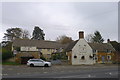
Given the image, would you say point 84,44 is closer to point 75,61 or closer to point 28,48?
point 75,61

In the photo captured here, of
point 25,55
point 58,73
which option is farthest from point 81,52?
point 58,73

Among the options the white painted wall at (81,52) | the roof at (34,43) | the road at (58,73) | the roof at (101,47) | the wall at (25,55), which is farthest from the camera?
the roof at (34,43)

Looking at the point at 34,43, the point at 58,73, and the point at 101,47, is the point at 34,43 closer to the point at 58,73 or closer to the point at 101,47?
the point at 101,47

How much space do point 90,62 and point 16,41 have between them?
1018 inches

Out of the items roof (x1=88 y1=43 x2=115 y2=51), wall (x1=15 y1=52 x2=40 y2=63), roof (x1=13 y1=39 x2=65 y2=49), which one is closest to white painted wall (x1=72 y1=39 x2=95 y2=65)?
roof (x1=88 y1=43 x2=115 y2=51)

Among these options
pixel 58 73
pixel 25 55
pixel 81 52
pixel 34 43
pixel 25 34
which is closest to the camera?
pixel 58 73

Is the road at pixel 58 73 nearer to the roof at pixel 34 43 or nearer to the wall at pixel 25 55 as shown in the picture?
the wall at pixel 25 55

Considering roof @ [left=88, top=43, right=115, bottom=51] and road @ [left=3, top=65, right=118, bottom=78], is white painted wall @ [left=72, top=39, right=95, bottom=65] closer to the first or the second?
roof @ [left=88, top=43, right=115, bottom=51]

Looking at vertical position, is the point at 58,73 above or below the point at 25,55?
below

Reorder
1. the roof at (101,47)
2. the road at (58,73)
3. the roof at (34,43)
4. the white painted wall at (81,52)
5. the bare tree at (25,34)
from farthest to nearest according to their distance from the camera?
the bare tree at (25,34)
the roof at (34,43)
the roof at (101,47)
the white painted wall at (81,52)
the road at (58,73)

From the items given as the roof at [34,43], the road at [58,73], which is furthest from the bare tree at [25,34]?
the road at [58,73]

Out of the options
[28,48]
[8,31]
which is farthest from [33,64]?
[8,31]

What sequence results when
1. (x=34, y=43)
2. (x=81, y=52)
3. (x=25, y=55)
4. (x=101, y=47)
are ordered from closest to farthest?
(x=25, y=55) → (x=81, y=52) → (x=101, y=47) → (x=34, y=43)

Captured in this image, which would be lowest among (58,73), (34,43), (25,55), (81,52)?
(58,73)
